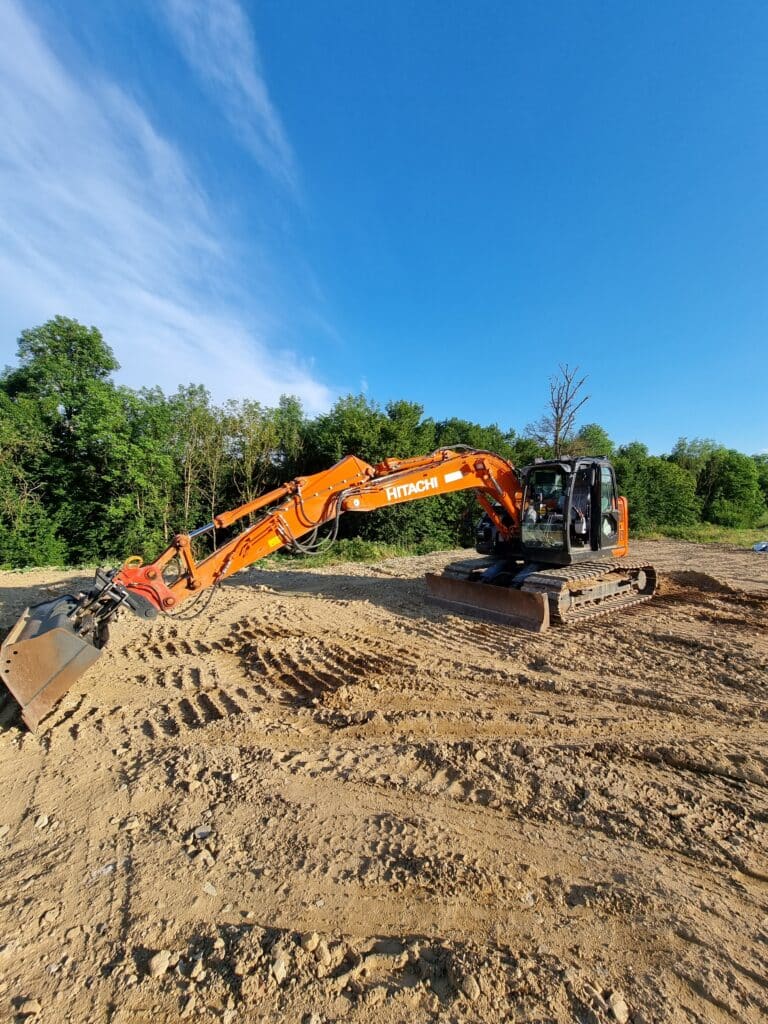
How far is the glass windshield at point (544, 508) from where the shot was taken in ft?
23.3

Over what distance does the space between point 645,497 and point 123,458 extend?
24.1m

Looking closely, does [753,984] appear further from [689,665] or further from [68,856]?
[689,665]

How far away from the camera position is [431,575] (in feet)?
27.2

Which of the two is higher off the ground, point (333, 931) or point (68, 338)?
point (68, 338)

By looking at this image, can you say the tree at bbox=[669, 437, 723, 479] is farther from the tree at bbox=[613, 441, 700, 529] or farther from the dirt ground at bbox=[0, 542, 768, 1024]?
the dirt ground at bbox=[0, 542, 768, 1024]

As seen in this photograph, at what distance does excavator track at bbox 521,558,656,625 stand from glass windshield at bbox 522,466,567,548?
51cm

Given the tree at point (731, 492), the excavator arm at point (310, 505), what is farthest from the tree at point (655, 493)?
the excavator arm at point (310, 505)

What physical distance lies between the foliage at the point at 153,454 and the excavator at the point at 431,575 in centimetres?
276

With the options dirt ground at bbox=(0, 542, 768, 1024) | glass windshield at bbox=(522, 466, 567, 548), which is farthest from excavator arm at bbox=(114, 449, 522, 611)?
dirt ground at bbox=(0, 542, 768, 1024)

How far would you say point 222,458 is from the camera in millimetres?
16922

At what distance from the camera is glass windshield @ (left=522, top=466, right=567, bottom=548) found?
7.11 meters

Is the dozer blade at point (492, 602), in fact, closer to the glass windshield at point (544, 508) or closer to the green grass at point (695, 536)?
the glass windshield at point (544, 508)

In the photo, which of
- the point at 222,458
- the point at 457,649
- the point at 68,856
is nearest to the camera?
the point at 68,856

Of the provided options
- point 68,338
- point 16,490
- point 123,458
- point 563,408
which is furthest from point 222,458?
point 563,408
